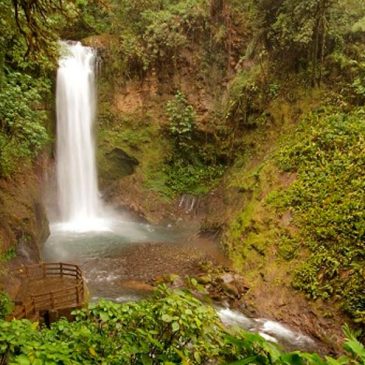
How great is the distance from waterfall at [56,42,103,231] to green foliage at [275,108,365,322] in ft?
31.3

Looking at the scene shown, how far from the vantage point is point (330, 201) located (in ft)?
38.6

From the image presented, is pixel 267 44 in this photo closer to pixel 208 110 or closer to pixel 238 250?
pixel 208 110

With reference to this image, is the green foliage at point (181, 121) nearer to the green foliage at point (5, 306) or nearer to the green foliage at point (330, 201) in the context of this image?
the green foliage at point (330, 201)

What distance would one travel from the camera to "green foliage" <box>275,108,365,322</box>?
1014cm

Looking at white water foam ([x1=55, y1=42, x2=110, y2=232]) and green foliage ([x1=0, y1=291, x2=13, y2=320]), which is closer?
green foliage ([x1=0, y1=291, x2=13, y2=320])

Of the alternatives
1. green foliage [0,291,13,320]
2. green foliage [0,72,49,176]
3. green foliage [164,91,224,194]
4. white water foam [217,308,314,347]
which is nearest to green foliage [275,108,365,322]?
white water foam [217,308,314,347]

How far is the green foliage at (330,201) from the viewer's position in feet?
33.3

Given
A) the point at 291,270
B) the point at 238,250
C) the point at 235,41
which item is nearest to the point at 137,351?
the point at 291,270

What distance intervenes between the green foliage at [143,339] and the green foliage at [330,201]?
735 cm

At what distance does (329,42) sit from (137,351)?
52.7ft

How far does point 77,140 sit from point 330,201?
1233cm

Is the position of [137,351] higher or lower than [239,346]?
lower

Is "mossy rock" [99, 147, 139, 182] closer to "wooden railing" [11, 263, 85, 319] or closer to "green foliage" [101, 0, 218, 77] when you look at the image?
"green foliage" [101, 0, 218, 77]

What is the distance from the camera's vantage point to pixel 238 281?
1170 centimetres
